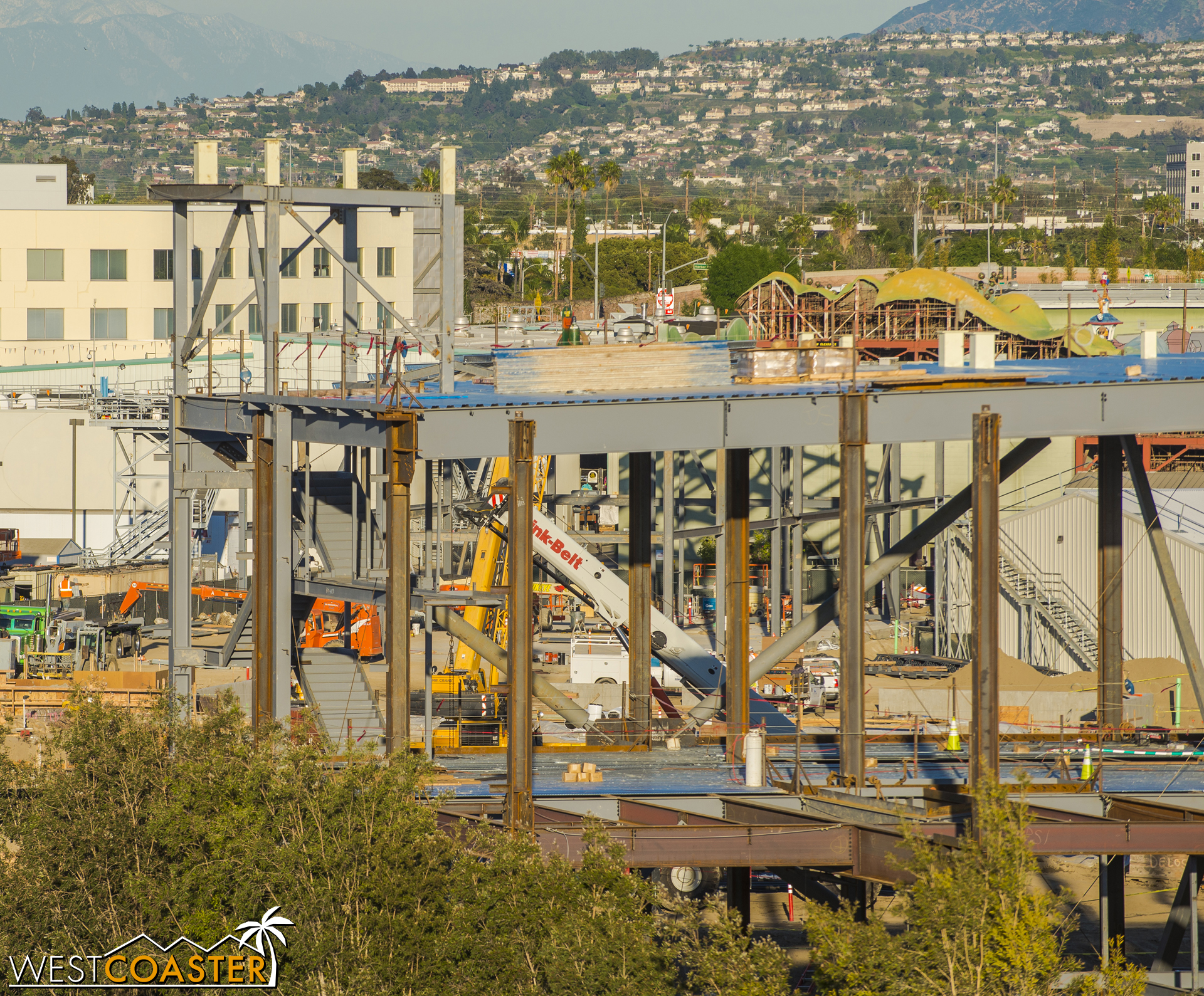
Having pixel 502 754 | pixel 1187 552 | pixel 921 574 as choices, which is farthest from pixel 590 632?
pixel 502 754

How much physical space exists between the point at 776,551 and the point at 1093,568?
428 inches

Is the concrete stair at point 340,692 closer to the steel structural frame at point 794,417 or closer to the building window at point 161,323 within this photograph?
the steel structural frame at point 794,417

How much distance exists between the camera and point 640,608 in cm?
3014

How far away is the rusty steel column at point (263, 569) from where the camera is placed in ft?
81.0

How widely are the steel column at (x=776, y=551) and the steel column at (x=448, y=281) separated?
24524mm

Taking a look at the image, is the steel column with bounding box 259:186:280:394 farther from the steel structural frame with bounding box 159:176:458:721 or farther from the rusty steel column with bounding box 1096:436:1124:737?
the rusty steel column with bounding box 1096:436:1124:737

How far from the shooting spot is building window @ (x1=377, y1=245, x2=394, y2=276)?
87.9 metres

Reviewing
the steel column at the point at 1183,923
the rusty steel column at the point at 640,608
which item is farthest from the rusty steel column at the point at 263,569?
the steel column at the point at 1183,923

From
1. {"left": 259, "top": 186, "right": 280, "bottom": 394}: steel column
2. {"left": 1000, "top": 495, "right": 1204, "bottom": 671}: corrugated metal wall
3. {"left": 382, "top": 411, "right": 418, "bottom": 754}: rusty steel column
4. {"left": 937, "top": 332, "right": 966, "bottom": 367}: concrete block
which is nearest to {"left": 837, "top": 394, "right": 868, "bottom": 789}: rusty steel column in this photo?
{"left": 937, "top": 332, "right": 966, "bottom": 367}: concrete block

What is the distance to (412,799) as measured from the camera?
18.6 metres

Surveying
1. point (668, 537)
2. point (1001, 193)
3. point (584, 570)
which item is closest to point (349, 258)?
point (584, 570)

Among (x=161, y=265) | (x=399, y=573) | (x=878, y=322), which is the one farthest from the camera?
(x=161, y=265)

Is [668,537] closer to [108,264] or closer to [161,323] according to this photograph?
[161,323]

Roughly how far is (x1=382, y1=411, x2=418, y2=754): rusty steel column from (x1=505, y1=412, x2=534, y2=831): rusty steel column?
1936 mm
